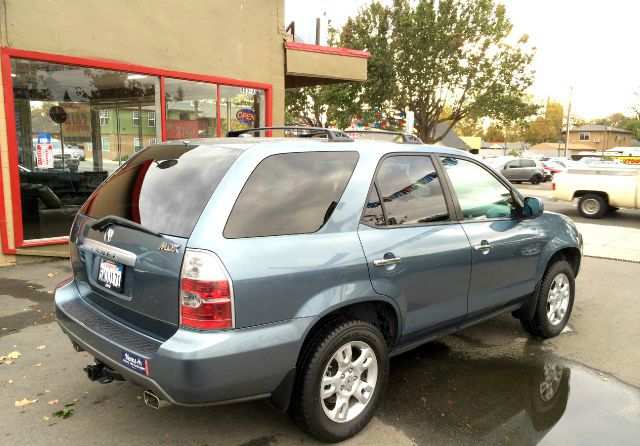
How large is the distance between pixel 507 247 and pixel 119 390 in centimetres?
307

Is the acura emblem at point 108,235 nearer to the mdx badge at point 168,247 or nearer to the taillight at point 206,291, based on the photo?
the mdx badge at point 168,247

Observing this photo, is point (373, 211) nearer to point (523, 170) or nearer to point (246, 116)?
point (246, 116)

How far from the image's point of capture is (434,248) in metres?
3.31

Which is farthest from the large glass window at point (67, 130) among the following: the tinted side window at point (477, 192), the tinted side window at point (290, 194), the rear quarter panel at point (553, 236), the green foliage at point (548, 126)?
the green foliage at point (548, 126)

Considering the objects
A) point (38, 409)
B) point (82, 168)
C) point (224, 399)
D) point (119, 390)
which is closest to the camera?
point (224, 399)

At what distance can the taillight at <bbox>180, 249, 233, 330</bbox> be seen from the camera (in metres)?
2.37

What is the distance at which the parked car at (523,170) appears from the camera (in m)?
28.2

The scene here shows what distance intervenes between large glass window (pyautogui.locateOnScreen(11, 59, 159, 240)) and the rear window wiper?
16.4ft

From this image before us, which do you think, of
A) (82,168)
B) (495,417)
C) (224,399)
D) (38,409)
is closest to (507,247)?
(495,417)

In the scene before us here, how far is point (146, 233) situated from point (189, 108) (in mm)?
A: 6735

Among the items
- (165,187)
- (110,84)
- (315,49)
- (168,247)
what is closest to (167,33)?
(110,84)

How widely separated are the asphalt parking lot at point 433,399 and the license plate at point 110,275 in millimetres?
917

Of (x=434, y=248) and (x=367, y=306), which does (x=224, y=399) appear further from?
(x=434, y=248)

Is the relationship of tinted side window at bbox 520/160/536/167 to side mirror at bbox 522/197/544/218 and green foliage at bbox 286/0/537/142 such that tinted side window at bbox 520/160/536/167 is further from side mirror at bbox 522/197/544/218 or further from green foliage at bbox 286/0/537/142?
side mirror at bbox 522/197/544/218
